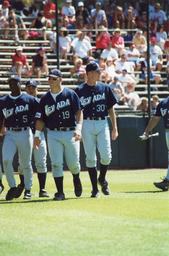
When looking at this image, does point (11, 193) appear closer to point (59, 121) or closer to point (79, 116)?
point (59, 121)

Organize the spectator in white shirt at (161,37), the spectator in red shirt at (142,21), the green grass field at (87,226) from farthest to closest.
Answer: the spectator in red shirt at (142,21), the spectator in white shirt at (161,37), the green grass field at (87,226)

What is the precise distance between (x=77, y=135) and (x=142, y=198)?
146 cm

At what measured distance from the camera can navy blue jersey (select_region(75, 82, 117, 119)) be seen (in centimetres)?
908

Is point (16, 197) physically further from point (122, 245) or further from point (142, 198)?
point (122, 245)

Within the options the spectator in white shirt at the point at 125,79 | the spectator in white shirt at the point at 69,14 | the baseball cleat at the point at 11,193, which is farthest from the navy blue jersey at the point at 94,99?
the spectator in white shirt at the point at 69,14

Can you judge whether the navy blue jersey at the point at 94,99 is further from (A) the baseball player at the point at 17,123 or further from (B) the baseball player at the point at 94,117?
(A) the baseball player at the point at 17,123

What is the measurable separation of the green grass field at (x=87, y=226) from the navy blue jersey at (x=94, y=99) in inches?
52.9

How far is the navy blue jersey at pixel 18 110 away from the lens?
8.93 metres

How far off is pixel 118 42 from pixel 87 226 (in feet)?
53.0

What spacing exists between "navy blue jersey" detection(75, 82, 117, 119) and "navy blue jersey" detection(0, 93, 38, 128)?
0.76m

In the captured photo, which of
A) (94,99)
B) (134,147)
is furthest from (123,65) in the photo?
Answer: (94,99)

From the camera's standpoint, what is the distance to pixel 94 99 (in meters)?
9.09

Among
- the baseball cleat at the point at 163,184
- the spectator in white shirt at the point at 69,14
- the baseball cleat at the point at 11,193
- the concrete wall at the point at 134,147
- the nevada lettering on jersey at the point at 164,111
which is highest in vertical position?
the spectator in white shirt at the point at 69,14

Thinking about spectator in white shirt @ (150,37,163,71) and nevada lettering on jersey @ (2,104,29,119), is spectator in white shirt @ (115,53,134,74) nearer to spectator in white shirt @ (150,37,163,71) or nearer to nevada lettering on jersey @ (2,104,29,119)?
spectator in white shirt @ (150,37,163,71)
